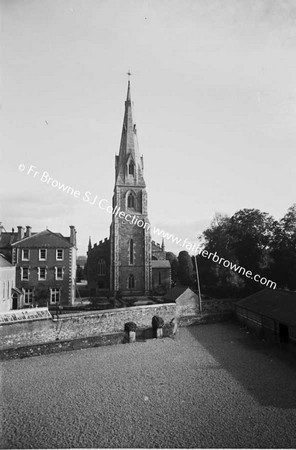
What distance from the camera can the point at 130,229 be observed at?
137ft

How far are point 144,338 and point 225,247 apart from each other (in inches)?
650

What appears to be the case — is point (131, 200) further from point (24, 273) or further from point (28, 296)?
point (28, 296)

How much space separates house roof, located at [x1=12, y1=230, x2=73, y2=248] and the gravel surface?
17056mm

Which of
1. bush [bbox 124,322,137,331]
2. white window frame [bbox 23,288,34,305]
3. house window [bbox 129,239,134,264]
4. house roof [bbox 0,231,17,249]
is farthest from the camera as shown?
house window [bbox 129,239,134,264]

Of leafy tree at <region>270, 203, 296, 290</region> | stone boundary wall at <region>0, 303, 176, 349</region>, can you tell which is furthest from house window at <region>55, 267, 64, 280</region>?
leafy tree at <region>270, 203, 296, 290</region>

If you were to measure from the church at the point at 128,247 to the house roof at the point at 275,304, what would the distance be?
18190 mm

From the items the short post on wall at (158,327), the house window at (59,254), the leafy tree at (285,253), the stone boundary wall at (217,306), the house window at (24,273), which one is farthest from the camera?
the house window at (59,254)

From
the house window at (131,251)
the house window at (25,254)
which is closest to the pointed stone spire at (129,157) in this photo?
the house window at (131,251)

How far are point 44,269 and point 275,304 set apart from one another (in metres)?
25.0

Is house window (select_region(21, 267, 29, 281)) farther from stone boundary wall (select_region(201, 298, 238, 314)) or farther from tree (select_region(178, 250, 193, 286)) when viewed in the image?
tree (select_region(178, 250, 193, 286))

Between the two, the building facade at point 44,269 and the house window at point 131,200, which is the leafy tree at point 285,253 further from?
the building facade at point 44,269

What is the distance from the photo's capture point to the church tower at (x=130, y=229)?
40.0m

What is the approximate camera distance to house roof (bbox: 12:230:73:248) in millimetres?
31859

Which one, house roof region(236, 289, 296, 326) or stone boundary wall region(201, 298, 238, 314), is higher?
house roof region(236, 289, 296, 326)
